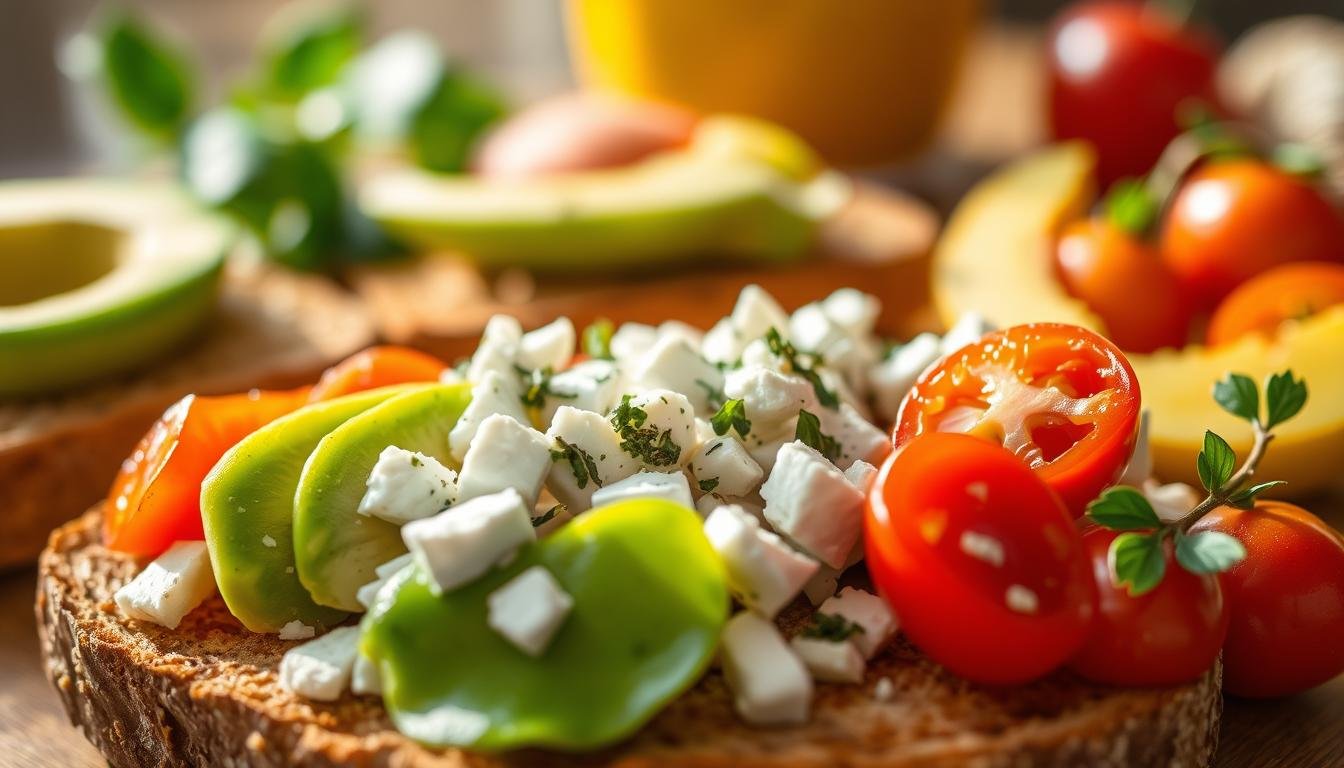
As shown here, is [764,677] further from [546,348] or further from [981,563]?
[546,348]

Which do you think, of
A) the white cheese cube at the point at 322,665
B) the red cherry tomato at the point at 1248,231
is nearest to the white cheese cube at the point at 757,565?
the white cheese cube at the point at 322,665

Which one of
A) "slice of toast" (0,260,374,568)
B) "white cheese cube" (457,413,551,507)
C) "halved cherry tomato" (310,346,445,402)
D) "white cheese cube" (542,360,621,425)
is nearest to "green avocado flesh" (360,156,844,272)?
"slice of toast" (0,260,374,568)

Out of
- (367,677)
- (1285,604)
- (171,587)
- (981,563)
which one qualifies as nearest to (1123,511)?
(981,563)

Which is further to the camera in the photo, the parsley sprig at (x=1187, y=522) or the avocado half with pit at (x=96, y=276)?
the avocado half with pit at (x=96, y=276)

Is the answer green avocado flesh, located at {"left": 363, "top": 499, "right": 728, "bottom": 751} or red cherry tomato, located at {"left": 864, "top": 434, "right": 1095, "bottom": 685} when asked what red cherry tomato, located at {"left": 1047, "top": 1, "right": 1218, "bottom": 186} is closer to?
red cherry tomato, located at {"left": 864, "top": 434, "right": 1095, "bottom": 685}

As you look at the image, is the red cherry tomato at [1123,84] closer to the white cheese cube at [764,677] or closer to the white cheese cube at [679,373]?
the white cheese cube at [679,373]
